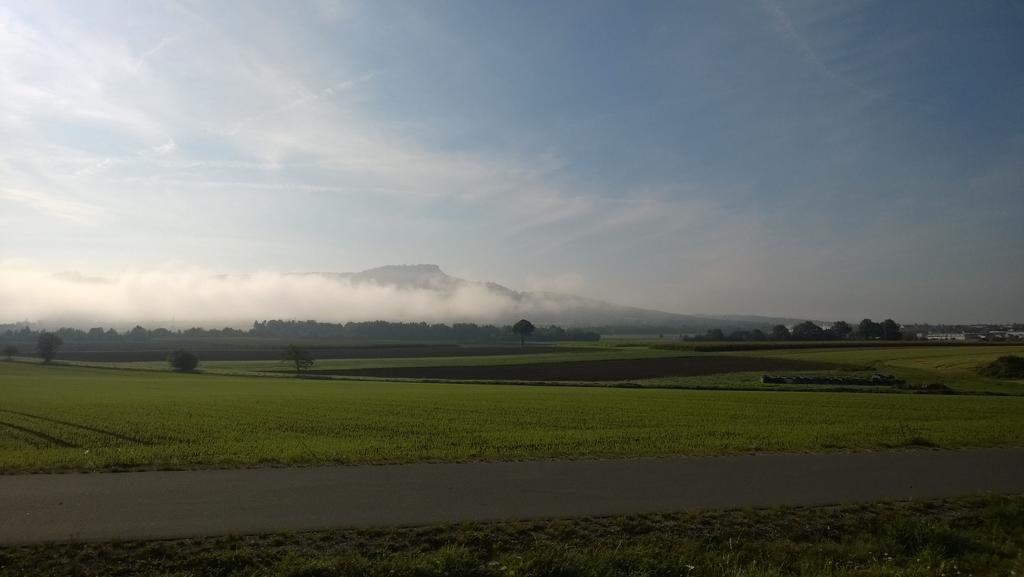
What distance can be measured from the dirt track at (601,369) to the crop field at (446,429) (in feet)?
97.6

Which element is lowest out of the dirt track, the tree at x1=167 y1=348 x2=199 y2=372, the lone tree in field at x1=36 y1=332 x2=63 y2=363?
the dirt track

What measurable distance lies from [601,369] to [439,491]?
191 feet

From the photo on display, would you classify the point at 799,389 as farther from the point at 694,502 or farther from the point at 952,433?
the point at 694,502

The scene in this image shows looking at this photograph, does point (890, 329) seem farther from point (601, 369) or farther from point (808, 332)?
point (601, 369)

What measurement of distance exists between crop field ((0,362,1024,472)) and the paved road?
1.41 m

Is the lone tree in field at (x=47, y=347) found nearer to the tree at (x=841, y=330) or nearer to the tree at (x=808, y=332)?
the tree at (x=808, y=332)

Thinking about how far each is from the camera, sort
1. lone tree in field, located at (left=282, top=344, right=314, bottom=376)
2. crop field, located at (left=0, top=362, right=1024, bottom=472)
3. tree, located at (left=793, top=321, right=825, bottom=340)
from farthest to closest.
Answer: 1. tree, located at (left=793, top=321, right=825, bottom=340)
2. lone tree in field, located at (left=282, top=344, right=314, bottom=376)
3. crop field, located at (left=0, top=362, right=1024, bottom=472)

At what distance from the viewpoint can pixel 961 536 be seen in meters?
8.76

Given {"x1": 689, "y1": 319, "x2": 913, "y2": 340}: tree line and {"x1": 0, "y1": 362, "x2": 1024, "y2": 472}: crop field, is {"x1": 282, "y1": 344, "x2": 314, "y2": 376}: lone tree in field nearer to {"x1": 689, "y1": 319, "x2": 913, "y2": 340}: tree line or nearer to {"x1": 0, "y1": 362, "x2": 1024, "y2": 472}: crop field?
{"x1": 0, "y1": 362, "x2": 1024, "y2": 472}: crop field

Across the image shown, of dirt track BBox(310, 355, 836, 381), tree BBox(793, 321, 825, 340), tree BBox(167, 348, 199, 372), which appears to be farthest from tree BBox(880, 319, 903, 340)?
tree BBox(167, 348, 199, 372)

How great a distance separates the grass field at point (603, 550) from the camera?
7406 millimetres

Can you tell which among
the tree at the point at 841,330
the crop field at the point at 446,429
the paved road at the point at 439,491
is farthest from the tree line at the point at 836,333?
the paved road at the point at 439,491

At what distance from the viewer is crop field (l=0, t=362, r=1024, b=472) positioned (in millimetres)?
14227

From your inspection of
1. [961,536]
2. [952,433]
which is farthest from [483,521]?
[952,433]
